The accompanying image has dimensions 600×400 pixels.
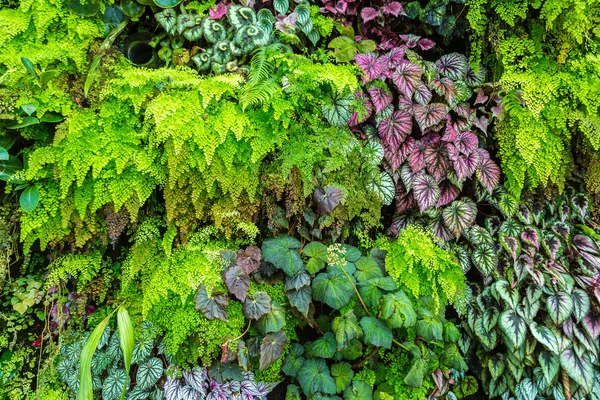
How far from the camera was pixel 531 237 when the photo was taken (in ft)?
8.82

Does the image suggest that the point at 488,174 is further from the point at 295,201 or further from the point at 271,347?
the point at 271,347

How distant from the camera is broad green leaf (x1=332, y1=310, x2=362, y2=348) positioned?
2150 millimetres

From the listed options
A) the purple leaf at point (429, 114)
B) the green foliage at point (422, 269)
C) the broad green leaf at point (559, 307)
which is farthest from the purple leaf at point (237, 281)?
the broad green leaf at point (559, 307)

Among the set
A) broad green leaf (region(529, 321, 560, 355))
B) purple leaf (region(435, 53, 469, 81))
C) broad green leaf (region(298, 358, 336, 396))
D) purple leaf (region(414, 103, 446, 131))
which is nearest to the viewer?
broad green leaf (region(298, 358, 336, 396))

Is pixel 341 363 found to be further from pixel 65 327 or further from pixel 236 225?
pixel 65 327

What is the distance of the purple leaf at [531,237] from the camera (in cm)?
268

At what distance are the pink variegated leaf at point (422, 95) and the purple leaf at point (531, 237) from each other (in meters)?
1.07

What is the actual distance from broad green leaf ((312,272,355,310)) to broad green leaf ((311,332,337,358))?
23 centimetres

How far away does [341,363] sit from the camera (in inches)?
92.5

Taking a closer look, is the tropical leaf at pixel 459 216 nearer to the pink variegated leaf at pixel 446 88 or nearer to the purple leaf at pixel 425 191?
the purple leaf at pixel 425 191

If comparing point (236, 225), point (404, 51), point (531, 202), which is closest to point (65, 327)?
point (236, 225)

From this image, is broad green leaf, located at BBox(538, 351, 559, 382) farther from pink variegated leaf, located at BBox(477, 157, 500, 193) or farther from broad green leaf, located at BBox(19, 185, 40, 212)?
broad green leaf, located at BBox(19, 185, 40, 212)

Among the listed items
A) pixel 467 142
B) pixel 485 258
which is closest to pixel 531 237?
pixel 485 258

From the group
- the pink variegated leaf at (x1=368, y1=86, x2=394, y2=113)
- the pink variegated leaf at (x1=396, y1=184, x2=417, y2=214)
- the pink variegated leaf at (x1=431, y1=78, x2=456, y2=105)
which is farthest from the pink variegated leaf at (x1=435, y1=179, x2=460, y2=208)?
the pink variegated leaf at (x1=368, y1=86, x2=394, y2=113)
